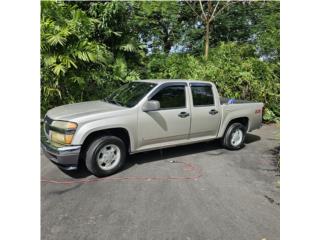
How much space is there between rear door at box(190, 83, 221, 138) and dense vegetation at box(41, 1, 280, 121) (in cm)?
324

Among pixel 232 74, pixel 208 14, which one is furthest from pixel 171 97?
pixel 208 14

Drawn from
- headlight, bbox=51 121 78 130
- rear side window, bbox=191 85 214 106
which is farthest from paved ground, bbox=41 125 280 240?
rear side window, bbox=191 85 214 106

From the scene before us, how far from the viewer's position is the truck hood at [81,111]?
4.84 m

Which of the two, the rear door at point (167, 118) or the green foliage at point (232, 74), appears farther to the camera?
the green foliage at point (232, 74)

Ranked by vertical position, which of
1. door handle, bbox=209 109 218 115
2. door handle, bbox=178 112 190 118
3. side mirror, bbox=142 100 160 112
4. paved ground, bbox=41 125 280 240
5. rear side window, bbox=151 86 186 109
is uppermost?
rear side window, bbox=151 86 186 109

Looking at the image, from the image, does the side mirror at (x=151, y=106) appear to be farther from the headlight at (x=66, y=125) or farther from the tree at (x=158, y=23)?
the tree at (x=158, y=23)

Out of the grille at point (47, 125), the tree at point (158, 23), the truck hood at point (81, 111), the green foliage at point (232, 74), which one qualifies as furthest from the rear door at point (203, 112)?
the tree at point (158, 23)

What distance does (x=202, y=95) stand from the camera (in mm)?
6277

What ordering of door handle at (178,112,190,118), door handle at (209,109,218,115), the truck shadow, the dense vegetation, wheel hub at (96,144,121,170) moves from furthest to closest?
1. the dense vegetation
2. door handle at (209,109,218,115)
3. door handle at (178,112,190,118)
4. the truck shadow
5. wheel hub at (96,144,121,170)

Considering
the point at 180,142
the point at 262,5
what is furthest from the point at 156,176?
the point at 262,5

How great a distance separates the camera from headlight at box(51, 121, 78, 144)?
465 cm

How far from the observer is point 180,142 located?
5977 millimetres

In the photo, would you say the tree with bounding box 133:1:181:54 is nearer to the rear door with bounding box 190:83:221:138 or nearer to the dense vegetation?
the dense vegetation

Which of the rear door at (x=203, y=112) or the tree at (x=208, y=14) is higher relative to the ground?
the tree at (x=208, y=14)
